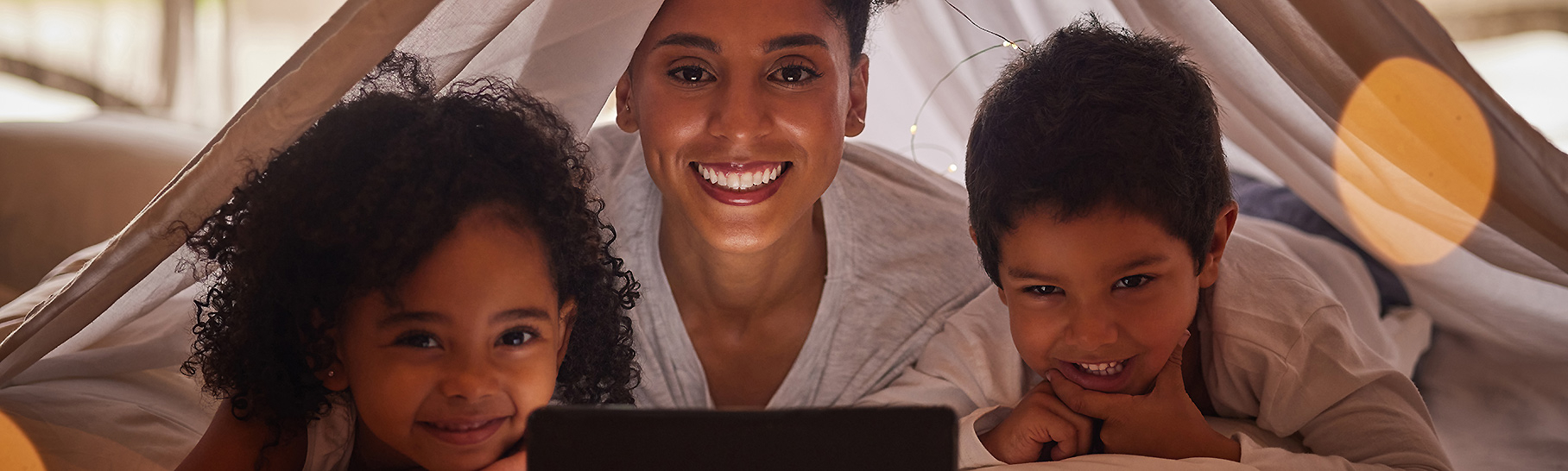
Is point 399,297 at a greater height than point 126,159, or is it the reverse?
point 126,159

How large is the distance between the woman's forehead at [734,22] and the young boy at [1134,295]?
0.27 meters

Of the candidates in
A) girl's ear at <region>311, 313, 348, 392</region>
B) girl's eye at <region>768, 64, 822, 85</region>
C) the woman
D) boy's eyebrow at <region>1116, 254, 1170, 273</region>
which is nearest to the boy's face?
boy's eyebrow at <region>1116, 254, 1170, 273</region>

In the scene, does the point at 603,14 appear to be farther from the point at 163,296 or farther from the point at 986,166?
the point at 163,296

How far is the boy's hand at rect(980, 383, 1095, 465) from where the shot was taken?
1238 mm

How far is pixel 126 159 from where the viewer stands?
7.01ft

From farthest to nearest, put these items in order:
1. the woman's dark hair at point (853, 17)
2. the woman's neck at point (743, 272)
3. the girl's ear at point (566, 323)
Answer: the woman's neck at point (743, 272) < the woman's dark hair at point (853, 17) < the girl's ear at point (566, 323)

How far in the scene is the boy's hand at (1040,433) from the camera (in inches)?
48.8

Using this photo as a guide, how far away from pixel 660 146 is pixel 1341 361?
866 millimetres

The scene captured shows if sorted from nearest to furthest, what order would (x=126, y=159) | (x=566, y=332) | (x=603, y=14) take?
(x=566, y=332), (x=603, y=14), (x=126, y=159)

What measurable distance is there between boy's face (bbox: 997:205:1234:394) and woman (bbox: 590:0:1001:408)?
222 mm

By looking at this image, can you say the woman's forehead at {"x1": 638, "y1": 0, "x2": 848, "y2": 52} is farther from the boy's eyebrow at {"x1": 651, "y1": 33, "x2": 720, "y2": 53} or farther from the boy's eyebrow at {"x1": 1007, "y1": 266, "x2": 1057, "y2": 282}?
the boy's eyebrow at {"x1": 1007, "y1": 266, "x2": 1057, "y2": 282}

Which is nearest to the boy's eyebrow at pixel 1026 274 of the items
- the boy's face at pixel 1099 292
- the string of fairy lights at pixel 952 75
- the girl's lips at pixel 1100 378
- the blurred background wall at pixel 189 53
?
the boy's face at pixel 1099 292

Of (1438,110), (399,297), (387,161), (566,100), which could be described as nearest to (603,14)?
(566,100)

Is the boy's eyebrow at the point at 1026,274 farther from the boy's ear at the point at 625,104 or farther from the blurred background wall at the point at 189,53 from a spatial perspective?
the blurred background wall at the point at 189,53
